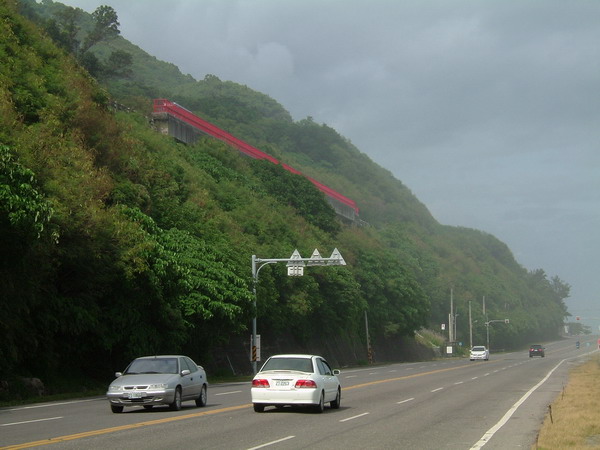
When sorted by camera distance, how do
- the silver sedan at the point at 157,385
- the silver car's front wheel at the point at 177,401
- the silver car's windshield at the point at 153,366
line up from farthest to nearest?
the silver car's windshield at the point at 153,366
the silver car's front wheel at the point at 177,401
the silver sedan at the point at 157,385

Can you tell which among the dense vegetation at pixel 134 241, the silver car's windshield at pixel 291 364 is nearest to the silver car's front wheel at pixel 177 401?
the silver car's windshield at pixel 291 364

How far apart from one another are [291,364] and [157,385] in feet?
10.9

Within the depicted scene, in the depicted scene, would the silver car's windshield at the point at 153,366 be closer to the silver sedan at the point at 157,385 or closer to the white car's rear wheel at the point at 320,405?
the silver sedan at the point at 157,385

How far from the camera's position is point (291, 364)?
67.3 feet

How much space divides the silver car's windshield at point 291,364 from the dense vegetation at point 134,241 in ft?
29.2

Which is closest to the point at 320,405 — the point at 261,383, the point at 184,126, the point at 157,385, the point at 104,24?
the point at 261,383

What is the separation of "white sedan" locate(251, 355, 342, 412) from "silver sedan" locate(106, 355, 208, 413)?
2.12 m

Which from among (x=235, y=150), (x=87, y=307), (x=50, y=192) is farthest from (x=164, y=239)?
(x=235, y=150)

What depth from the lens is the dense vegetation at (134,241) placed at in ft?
98.1

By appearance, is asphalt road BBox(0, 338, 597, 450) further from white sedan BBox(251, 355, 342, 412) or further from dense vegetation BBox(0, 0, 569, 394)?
dense vegetation BBox(0, 0, 569, 394)

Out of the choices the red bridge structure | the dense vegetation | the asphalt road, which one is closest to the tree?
the dense vegetation

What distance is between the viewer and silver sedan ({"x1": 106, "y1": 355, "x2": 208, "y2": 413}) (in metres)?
20.2

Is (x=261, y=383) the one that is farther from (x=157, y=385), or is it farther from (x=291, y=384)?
(x=157, y=385)

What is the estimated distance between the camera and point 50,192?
1211 inches
